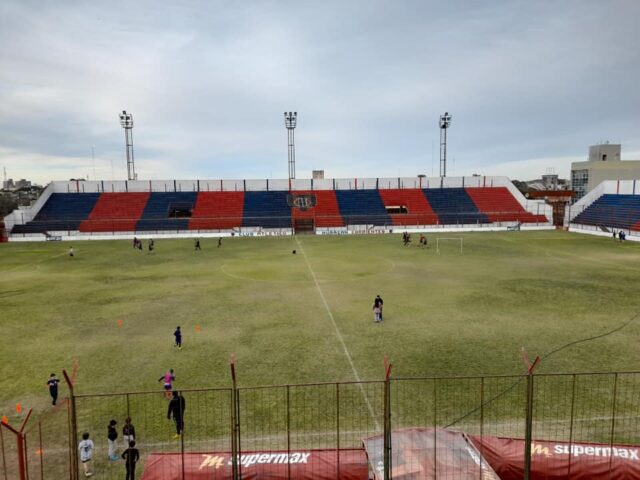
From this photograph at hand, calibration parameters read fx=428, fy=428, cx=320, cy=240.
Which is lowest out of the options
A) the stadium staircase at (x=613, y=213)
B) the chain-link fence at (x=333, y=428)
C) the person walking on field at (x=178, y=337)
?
the chain-link fence at (x=333, y=428)

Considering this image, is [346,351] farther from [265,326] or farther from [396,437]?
[396,437]

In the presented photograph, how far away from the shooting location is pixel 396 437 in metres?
10.2

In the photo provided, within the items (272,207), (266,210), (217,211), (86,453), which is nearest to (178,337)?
(86,453)

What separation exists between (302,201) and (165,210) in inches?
975

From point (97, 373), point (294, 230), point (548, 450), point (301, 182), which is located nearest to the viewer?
point (548, 450)

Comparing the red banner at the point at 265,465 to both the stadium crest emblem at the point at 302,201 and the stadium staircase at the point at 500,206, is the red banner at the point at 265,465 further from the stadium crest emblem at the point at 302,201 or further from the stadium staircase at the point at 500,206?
the stadium staircase at the point at 500,206

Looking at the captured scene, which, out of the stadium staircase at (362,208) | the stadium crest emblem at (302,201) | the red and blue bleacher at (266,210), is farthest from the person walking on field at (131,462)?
the stadium crest emblem at (302,201)

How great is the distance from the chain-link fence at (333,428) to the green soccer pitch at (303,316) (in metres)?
1.08

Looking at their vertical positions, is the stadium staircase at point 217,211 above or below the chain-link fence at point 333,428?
above

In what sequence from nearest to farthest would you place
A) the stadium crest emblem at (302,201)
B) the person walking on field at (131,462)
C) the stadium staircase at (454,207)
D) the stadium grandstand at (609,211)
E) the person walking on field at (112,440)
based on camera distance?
the person walking on field at (131,462)
the person walking on field at (112,440)
the stadium grandstand at (609,211)
the stadium staircase at (454,207)
the stadium crest emblem at (302,201)

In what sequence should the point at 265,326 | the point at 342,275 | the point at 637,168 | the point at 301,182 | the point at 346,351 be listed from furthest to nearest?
the point at 637,168, the point at 301,182, the point at 342,275, the point at 265,326, the point at 346,351

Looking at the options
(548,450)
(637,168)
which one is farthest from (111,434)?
(637,168)

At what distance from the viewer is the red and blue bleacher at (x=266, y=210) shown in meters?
69.2

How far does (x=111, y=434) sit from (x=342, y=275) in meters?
23.2
